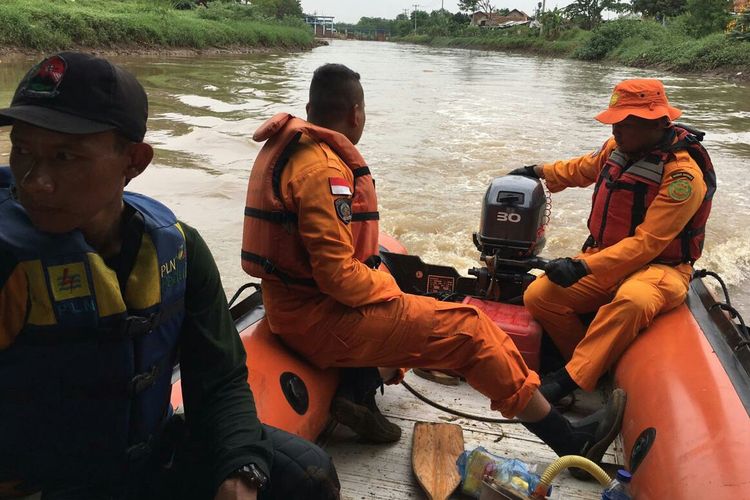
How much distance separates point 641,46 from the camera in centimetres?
3269

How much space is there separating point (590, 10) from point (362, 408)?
54464mm

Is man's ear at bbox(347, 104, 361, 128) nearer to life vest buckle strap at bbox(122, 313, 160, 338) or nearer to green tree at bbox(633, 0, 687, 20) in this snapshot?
life vest buckle strap at bbox(122, 313, 160, 338)

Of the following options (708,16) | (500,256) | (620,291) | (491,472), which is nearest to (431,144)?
(500,256)

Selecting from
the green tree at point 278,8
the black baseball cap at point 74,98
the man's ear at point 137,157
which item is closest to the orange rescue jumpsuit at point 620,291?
the man's ear at point 137,157

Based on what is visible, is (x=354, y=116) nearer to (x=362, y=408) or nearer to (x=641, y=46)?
(x=362, y=408)

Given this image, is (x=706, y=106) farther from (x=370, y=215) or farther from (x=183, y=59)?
(x=183, y=59)

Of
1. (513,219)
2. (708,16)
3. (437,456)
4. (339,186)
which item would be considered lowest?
(437,456)

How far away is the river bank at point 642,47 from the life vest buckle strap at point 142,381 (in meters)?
26.4

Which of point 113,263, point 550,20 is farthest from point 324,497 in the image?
point 550,20

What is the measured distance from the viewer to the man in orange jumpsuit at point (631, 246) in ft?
8.34

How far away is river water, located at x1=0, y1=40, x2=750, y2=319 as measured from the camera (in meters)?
6.63

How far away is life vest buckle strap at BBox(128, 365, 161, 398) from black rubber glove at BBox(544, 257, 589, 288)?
187 cm

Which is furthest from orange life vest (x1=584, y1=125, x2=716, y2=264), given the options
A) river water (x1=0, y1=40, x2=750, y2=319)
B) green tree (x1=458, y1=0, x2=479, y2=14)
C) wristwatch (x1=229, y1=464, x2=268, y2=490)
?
green tree (x1=458, y1=0, x2=479, y2=14)

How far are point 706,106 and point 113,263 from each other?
1776 centimetres
